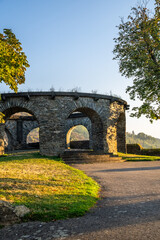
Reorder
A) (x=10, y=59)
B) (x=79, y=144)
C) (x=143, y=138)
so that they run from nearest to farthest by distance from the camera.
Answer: (x=10, y=59) → (x=79, y=144) → (x=143, y=138)

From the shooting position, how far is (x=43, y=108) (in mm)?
15609

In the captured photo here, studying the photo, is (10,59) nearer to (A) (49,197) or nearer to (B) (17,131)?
(A) (49,197)

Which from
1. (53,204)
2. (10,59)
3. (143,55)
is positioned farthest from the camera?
(143,55)

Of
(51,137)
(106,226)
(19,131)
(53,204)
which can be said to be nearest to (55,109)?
(51,137)

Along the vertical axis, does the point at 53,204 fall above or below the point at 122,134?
below

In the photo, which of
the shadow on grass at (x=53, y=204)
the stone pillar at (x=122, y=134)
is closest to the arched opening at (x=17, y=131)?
the stone pillar at (x=122, y=134)

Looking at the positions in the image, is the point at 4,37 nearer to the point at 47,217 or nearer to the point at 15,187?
the point at 15,187

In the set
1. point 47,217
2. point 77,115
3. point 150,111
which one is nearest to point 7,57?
point 47,217

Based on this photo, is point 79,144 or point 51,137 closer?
point 51,137

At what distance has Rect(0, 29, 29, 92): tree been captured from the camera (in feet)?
22.3

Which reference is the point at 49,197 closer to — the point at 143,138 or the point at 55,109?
the point at 55,109

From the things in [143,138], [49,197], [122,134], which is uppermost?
[122,134]

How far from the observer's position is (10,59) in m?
7.20

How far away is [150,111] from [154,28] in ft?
19.5
